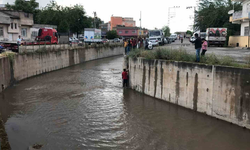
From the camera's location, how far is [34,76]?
82.1 feet

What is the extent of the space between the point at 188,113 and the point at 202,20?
44.4 m

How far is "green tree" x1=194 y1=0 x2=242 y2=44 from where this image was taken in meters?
45.6

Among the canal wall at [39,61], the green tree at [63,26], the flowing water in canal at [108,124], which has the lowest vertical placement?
the flowing water in canal at [108,124]

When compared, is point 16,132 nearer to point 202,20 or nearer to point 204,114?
point 204,114

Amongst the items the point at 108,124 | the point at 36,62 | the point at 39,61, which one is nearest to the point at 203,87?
the point at 108,124

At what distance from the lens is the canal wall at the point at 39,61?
1928 centimetres

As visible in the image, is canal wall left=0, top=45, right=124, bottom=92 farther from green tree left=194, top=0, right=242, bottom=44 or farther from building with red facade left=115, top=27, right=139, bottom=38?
building with red facade left=115, top=27, right=139, bottom=38

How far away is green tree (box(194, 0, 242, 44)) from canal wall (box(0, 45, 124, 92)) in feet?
75.9

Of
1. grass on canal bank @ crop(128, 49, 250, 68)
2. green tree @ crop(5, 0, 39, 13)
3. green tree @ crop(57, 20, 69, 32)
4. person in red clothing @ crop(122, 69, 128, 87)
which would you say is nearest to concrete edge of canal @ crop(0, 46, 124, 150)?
person in red clothing @ crop(122, 69, 128, 87)

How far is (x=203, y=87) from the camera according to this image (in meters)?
12.4

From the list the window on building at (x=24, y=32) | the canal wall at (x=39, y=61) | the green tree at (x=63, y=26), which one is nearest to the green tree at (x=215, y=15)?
the canal wall at (x=39, y=61)

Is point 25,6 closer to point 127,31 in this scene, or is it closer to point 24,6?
point 24,6

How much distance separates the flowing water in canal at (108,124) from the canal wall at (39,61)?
2.56 metres

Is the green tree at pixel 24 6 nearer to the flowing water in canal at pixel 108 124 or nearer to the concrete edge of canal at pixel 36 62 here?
the concrete edge of canal at pixel 36 62
